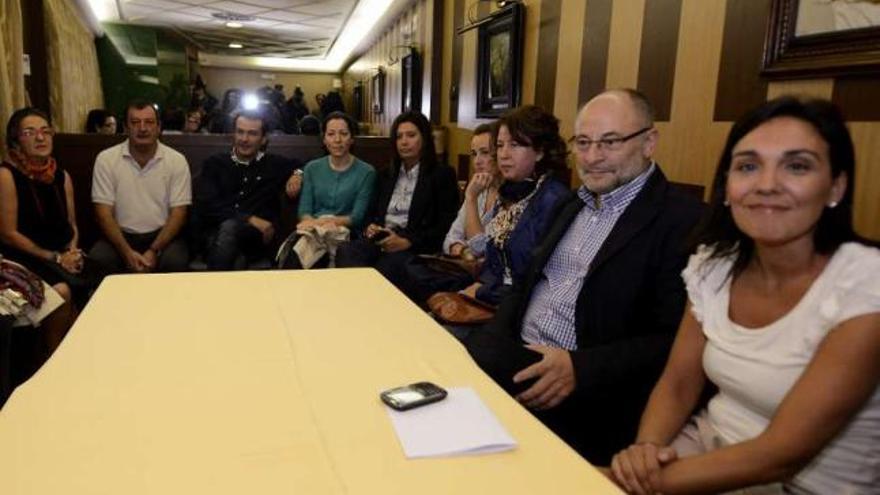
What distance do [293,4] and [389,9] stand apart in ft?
3.35

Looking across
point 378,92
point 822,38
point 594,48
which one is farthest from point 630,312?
point 378,92

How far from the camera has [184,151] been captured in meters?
4.04

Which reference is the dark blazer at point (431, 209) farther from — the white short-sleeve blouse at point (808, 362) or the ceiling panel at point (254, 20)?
the ceiling panel at point (254, 20)

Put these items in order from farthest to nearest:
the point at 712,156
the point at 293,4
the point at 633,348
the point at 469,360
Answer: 1. the point at 293,4
2. the point at 712,156
3. the point at 633,348
4. the point at 469,360

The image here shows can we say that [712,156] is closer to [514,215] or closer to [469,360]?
[514,215]

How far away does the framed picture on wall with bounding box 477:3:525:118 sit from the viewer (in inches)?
139

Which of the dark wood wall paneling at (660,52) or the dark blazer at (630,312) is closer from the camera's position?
the dark blazer at (630,312)

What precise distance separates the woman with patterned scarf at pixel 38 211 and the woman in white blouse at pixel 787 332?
267 centimetres

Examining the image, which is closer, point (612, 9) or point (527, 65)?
point (612, 9)

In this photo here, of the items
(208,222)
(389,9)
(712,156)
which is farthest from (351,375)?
(389,9)

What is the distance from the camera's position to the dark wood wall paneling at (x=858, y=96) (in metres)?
1.54

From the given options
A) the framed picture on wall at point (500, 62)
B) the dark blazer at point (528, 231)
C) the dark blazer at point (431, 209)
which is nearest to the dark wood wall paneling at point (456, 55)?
the framed picture on wall at point (500, 62)

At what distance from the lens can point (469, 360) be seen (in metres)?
1.31

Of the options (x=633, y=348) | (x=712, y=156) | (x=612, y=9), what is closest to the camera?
(x=633, y=348)
